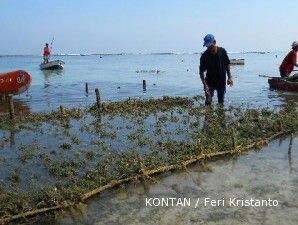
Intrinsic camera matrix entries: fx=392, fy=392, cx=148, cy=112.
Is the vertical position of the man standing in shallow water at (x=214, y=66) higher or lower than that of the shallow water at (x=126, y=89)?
higher

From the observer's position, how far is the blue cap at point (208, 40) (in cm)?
1130

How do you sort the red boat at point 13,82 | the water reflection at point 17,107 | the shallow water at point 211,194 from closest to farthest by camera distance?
1. the shallow water at point 211,194
2. the water reflection at point 17,107
3. the red boat at point 13,82

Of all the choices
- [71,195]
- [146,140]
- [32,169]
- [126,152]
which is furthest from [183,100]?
[71,195]

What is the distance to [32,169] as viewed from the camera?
8062mm

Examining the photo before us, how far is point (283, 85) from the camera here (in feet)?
68.0

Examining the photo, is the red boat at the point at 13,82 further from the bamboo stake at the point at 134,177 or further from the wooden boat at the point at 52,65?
the wooden boat at the point at 52,65

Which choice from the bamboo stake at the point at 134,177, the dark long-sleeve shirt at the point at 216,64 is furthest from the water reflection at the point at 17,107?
the bamboo stake at the point at 134,177

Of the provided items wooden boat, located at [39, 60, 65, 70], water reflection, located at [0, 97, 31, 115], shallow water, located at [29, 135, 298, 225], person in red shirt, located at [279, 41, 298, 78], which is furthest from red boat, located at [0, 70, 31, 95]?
wooden boat, located at [39, 60, 65, 70]

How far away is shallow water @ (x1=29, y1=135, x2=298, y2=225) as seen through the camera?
538 centimetres

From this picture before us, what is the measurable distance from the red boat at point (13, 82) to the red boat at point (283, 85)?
14.1 m

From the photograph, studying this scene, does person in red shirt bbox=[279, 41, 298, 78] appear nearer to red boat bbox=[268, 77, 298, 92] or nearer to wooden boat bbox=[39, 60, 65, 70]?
red boat bbox=[268, 77, 298, 92]

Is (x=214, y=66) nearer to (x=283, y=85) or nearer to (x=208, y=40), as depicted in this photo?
(x=208, y=40)

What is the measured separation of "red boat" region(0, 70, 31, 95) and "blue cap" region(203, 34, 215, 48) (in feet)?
46.2

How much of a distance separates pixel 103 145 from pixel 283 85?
1388 centimetres
